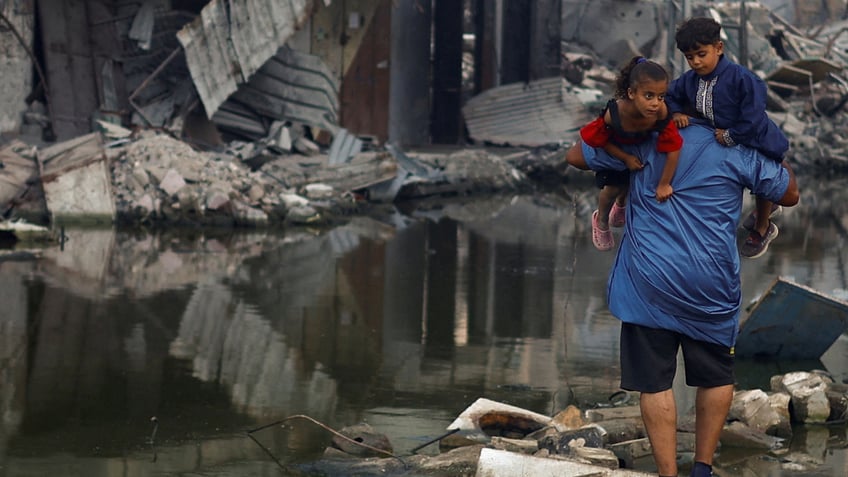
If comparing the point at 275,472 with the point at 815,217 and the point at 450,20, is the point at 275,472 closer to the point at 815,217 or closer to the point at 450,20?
the point at 815,217

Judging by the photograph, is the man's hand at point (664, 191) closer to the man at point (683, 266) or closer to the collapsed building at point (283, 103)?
the man at point (683, 266)

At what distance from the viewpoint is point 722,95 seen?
14.6ft

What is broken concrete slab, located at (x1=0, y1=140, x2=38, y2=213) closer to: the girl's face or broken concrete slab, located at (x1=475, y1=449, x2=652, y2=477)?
broken concrete slab, located at (x1=475, y1=449, x2=652, y2=477)

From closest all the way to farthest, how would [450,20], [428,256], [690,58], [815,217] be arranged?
1. [690,58]
2. [428,256]
3. [815,217]
4. [450,20]

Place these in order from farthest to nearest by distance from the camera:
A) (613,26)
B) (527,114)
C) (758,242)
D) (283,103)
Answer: (613,26), (527,114), (283,103), (758,242)

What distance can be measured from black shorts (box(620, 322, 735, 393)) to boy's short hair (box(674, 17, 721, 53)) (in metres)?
0.95

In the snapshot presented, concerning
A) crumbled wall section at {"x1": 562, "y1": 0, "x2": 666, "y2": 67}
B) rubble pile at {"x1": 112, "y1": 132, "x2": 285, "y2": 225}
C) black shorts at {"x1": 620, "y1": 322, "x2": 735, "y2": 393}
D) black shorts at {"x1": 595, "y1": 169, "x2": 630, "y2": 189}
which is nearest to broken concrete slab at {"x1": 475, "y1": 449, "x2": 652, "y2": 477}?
black shorts at {"x1": 620, "y1": 322, "x2": 735, "y2": 393}

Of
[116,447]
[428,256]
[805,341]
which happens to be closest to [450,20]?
[428,256]

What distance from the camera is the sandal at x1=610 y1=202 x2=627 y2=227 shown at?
486 cm

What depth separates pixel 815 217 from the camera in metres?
17.9

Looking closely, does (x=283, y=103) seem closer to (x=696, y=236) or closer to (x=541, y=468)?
(x=541, y=468)

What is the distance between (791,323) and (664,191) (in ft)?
11.3

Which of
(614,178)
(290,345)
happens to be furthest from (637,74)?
(290,345)

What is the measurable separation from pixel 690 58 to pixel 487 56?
25.2 m
